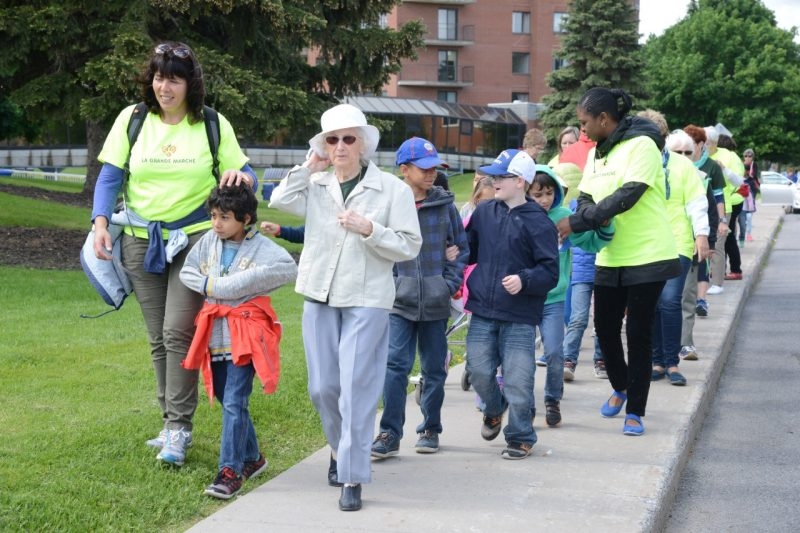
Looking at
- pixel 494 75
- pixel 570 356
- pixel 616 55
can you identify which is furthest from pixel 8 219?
pixel 494 75

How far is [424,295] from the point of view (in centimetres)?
584

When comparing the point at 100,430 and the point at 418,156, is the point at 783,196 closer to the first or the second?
the point at 418,156

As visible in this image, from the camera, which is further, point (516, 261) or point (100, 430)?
point (100, 430)

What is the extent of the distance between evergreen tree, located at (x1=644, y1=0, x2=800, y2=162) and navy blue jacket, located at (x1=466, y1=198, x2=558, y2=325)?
61.6m

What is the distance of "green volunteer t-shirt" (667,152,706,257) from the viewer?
8.39 meters

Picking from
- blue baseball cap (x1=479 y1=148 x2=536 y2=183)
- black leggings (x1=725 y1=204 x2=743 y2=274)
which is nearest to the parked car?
black leggings (x1=725 y1=204 x2=743 y2=274)

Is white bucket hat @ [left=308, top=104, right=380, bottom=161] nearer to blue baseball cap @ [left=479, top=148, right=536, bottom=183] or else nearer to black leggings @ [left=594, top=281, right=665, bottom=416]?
blue baseball cap @ [left=479, top=148, right=536, bottom=183]

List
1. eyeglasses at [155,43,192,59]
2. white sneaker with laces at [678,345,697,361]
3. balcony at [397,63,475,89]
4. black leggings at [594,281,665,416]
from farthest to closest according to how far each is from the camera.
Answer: balcony at [397,63,475,89], white sneaker with laces at [678,345,697,361], black leggings at [594,281,665,416], eyeglasses at [155,43,192,59]

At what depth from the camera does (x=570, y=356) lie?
8.52m

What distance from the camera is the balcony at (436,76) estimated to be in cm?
7538

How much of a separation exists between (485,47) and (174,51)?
71829 mm

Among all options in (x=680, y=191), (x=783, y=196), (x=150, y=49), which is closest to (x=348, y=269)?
(x=680, y=191)

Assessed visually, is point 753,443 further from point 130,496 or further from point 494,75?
point 494,75

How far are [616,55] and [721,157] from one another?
36.5 metres
